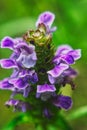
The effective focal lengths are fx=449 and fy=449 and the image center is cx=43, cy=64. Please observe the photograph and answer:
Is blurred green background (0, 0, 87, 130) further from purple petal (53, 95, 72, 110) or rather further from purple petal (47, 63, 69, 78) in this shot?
purple petal (47, 63, 69, 78)

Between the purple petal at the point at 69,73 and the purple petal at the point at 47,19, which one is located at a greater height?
the purple petal at the point at 47,19

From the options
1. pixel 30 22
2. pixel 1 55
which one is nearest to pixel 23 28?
pixel 30 22

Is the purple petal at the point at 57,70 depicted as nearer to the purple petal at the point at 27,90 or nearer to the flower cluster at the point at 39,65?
the flower cluster at the point at 39,65

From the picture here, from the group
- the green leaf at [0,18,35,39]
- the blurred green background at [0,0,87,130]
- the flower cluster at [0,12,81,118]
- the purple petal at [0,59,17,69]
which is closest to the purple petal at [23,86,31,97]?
the flower cluster at [0,12,81,118]

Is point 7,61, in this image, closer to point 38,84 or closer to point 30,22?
point 38,84

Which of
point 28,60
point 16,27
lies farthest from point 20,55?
point 16,27

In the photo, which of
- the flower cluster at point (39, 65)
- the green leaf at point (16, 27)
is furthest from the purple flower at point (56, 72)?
the green leaf at point (16, 27)

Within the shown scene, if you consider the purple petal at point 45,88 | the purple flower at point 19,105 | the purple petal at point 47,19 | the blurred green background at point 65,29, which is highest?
the blurred green background at point 65,29

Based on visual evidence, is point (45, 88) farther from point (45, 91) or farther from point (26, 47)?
point (26, 47)
